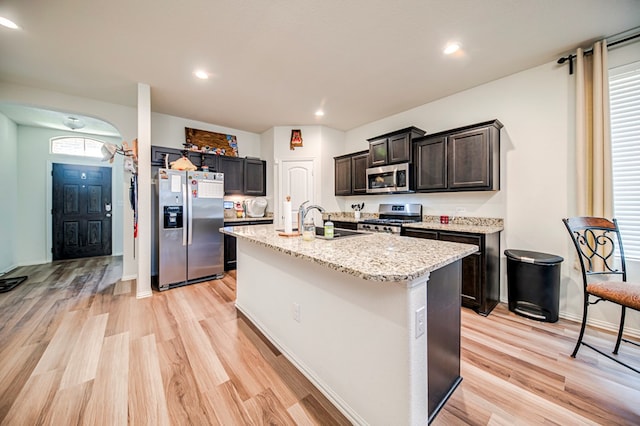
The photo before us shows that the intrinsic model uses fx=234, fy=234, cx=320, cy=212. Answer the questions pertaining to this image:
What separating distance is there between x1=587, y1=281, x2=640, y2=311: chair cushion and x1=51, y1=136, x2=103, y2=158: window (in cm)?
752

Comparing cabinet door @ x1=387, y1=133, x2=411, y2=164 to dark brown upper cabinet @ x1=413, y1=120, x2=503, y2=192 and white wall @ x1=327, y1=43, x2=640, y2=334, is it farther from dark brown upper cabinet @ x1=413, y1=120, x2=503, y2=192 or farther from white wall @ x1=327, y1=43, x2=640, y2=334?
white wall @ x1=327, y1=43, x2=640, y2=334

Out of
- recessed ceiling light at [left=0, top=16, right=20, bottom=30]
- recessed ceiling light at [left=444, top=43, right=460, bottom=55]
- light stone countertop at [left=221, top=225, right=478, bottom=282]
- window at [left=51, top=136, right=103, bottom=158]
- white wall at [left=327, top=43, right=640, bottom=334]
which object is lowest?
light stone countertop at [left=221, top=225, right=478, bottom=282]

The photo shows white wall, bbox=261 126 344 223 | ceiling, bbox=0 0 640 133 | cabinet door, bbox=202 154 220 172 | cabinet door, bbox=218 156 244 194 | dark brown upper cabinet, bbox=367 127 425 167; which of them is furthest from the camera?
white wall, bbox=261 126 344 223

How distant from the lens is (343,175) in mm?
4617

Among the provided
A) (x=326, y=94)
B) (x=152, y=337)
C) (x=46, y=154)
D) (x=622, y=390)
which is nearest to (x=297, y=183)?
(x=326, y=94)

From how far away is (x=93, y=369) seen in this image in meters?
1.70

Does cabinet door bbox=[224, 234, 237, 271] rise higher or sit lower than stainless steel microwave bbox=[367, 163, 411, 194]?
lower

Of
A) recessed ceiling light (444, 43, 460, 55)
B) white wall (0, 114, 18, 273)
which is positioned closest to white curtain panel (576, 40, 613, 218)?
recessed ceiling light (444, 43, 460, 55)

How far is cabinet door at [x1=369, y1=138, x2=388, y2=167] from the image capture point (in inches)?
147

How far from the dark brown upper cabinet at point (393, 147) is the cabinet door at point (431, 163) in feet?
0.46

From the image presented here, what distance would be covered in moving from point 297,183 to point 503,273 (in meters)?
3.53

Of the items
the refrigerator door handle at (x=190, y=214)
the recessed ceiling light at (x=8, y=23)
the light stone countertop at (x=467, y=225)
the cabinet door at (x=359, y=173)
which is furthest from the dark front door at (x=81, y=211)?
the light stone countertop at (x=467, y=225)

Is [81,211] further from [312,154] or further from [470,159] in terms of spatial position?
[470,159]

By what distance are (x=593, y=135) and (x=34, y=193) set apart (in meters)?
8.52
